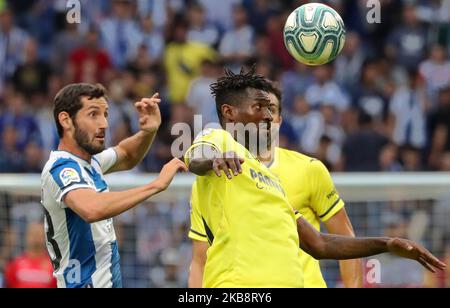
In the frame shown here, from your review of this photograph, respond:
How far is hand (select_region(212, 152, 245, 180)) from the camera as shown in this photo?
22.1ft

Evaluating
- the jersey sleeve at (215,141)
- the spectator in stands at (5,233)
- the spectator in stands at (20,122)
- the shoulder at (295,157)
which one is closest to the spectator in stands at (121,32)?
the spectator in stands at (20,122)

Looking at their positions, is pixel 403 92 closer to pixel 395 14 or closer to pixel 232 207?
pixel 395 14

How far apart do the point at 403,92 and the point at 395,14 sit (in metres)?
1.66

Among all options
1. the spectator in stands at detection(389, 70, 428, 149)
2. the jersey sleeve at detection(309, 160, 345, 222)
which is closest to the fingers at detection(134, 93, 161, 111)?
the jersey sleeve at detection(309, 160, 345, 222)

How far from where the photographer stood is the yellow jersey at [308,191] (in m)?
8.44

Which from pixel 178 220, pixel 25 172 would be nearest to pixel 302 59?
pixel 178 220

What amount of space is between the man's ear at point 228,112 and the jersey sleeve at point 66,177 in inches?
39.3

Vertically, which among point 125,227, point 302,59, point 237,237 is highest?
point 302,59

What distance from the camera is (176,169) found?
7250 millimetres

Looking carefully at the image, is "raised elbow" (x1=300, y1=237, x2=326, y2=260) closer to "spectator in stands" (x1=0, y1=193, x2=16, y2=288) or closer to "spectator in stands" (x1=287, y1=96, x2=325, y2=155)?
"spectator in stands" (x1=0, y1=193, x2=16, y2=288)

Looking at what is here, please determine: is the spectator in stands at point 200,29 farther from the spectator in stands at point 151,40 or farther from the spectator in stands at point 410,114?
the spectator in stands at point 410,114

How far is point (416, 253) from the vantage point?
6930 mm

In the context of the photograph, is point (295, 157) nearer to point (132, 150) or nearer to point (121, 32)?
point (132, 150)

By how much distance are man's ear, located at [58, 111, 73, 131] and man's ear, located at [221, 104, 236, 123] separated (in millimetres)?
1171
